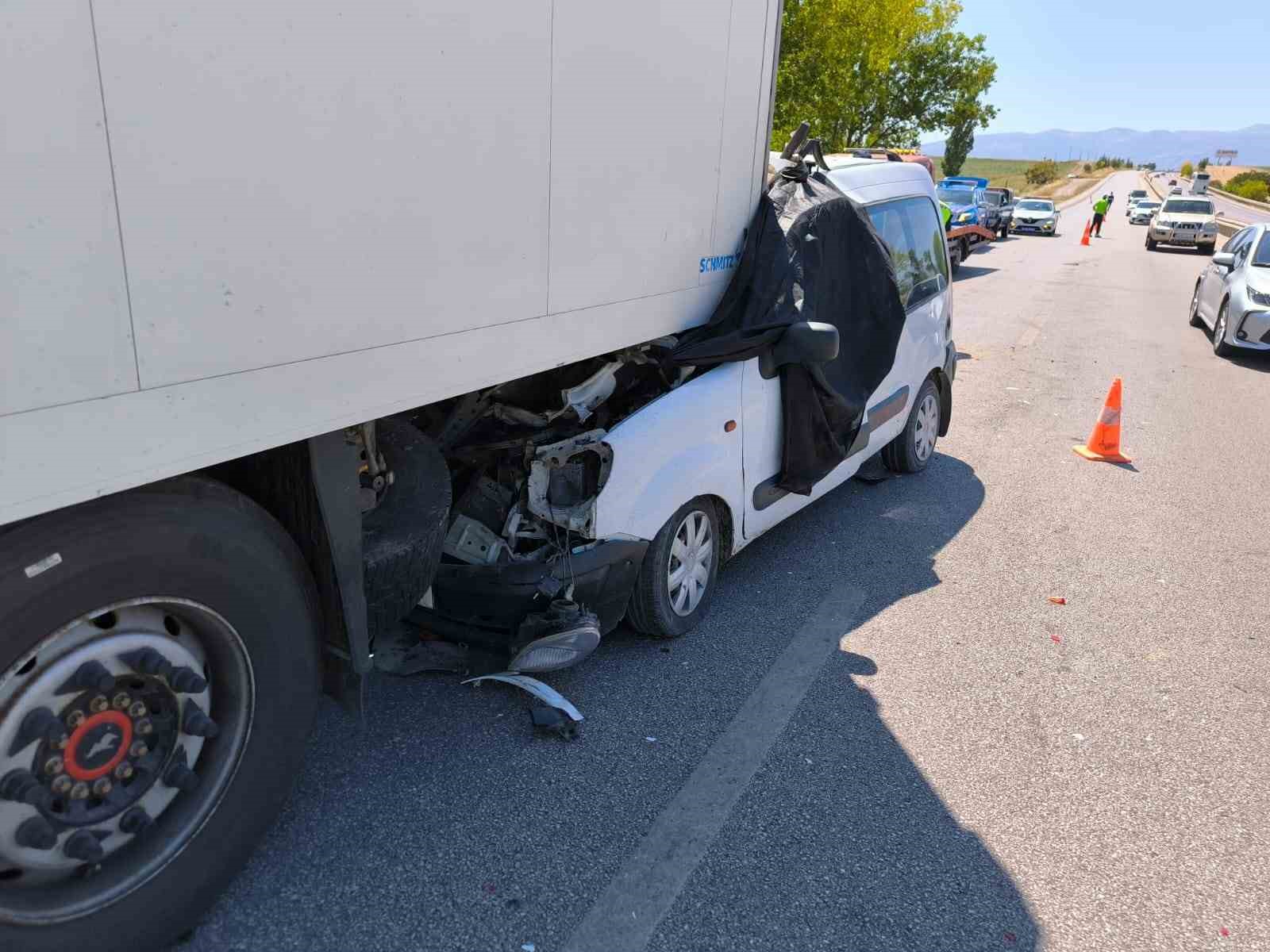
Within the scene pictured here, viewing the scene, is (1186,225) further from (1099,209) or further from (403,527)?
(403,527)

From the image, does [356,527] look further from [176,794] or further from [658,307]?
[658,307]

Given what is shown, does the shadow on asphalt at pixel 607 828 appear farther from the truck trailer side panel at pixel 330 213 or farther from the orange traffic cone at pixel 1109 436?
the orange traffic cone at pixel 1109 436

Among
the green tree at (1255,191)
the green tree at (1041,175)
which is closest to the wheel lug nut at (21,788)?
the green tree at (1255,191)

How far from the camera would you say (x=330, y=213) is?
2.34 m

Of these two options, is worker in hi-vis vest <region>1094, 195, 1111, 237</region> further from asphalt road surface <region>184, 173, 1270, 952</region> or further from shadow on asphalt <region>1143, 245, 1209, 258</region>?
asphalt road surface <region>184, 173, 1270, 952</region>

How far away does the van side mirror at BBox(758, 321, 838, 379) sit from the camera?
4070 millimetres

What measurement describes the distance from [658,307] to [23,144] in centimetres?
240

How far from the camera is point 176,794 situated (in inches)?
96.4

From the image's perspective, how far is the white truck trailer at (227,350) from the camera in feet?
6.17

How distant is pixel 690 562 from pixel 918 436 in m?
3.04

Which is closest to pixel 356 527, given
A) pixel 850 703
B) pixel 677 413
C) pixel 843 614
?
pixel 677 413

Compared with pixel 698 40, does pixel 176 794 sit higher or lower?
lower

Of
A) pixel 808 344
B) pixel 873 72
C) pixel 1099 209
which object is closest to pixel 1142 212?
pixel 1099 209

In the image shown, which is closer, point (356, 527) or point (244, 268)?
point (244, 268)
